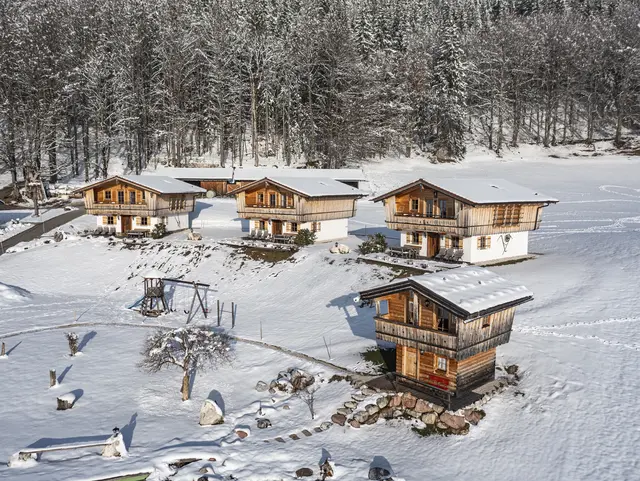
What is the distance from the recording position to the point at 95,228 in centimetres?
5616

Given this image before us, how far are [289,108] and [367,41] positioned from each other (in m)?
21.3

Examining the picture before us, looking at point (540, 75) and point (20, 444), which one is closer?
point (20, 444)

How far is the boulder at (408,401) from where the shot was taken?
22.1 meters

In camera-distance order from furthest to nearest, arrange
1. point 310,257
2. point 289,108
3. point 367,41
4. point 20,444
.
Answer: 1. point 367,41
2. point 289,108
3. point 310,257
4. point 20,444

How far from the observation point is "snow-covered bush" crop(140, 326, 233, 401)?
26.0 metres

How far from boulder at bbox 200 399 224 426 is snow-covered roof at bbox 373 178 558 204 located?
23.3 meters

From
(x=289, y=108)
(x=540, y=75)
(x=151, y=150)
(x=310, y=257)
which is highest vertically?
(x=540, y=75)

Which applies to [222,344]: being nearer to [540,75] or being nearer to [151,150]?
[151,150]

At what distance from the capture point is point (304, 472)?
1880 centimetres

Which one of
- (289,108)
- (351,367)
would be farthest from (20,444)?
(289,108)

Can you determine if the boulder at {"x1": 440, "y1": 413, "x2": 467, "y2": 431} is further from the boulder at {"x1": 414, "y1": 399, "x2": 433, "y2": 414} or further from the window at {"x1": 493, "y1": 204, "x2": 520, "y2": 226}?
the window at {"x1": 493, "y1": 204, "x2": 520, "y2": 226}

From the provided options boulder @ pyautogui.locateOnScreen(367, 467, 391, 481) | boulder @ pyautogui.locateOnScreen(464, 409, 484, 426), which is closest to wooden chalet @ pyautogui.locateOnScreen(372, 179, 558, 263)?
boulder @ pyautogui.locateOnScreen(464, 409, 484, 426)

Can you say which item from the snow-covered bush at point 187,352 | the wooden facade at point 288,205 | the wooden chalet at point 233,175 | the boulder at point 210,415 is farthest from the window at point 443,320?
the wooden chalet at point 233,175

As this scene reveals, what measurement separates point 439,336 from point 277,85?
73704mm
